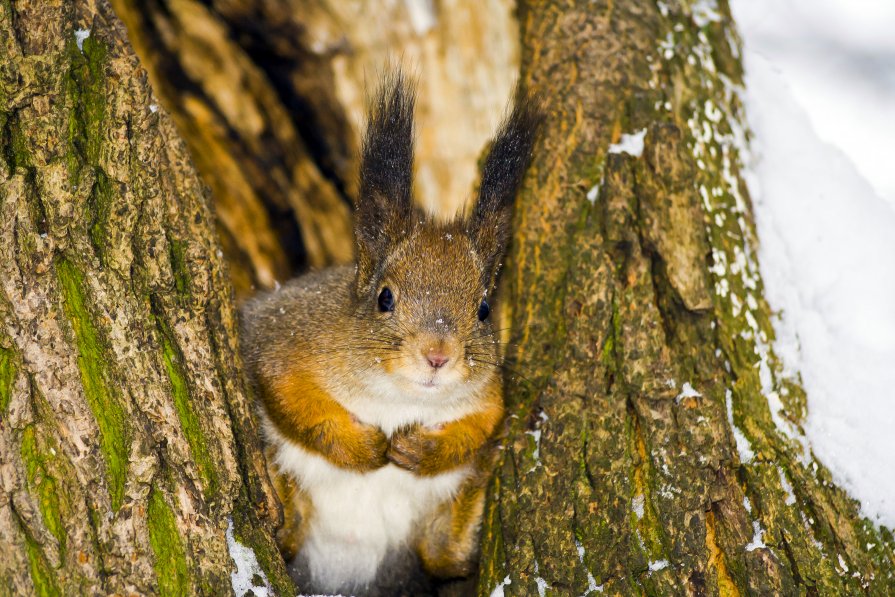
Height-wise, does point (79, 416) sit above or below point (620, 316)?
below

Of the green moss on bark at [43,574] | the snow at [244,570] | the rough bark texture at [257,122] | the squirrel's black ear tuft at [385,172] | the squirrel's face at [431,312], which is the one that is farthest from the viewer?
the rough bark texture at [257,122]

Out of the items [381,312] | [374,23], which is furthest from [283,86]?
[381,312]

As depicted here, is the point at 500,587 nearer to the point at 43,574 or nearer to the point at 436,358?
the point at 436,358

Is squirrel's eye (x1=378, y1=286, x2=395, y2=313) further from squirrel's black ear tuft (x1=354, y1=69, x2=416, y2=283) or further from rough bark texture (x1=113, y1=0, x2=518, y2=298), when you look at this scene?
rough bark texture (x1=113, y1=0, x2=518, y2=298)

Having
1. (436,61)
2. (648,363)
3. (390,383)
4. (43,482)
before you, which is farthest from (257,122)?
(43,482)

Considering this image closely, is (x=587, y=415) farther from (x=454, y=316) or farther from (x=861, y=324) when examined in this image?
(x=861, y=324)

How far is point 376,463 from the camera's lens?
2.92m

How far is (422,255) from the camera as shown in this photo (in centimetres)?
294

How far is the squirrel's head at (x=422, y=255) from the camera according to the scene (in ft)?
9.04

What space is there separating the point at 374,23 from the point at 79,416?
2507 millimetres

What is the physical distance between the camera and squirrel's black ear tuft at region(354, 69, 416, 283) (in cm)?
280

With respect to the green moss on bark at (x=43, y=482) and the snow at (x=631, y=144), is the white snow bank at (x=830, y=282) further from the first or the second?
the green moss on bark at (x=43, y=482)

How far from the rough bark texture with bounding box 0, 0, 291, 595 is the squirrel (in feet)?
1.20

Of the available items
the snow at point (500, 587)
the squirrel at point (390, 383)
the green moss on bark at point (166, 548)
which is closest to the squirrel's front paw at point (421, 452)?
the squirrel at point (390, 383)
